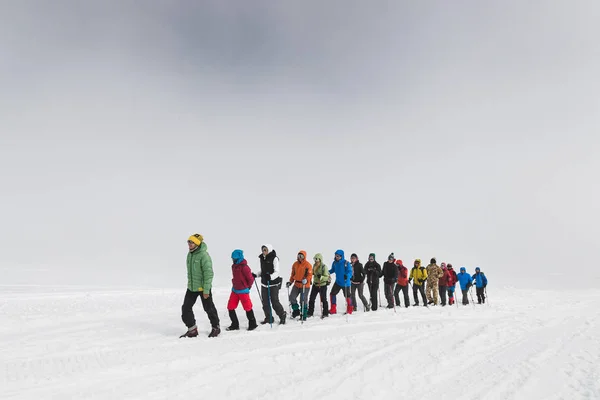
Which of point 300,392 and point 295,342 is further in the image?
point 295,342

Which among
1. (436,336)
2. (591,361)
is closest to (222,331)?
(436,336)

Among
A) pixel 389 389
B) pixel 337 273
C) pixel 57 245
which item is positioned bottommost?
pixel 389 389

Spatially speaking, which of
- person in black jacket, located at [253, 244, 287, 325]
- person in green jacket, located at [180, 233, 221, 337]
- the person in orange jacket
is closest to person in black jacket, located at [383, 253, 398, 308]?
the person in orange jacket

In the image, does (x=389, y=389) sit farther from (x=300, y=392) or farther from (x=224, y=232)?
(x=224, y=232)

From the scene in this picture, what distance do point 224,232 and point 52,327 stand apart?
3967 inches

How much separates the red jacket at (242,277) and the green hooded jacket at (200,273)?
96cm

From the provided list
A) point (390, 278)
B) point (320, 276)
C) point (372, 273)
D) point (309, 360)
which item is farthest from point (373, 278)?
point (309, 360)

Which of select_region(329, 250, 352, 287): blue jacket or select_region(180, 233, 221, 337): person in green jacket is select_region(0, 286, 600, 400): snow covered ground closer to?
select_region(180, 233, 221, 337): person in green jacket

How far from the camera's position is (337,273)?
39.7 feet

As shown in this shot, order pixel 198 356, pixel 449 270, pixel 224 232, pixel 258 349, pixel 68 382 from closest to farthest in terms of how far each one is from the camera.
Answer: pixel 68 382 < pixel 198 356 < pixel 258 349 < pixel 449 270 < pixel 224 232

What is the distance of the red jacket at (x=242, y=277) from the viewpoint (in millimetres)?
8953

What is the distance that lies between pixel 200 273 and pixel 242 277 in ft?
3.72

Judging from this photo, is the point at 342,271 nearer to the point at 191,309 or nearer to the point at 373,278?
the point at 373,278

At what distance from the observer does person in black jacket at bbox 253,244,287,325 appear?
Answer: 974 centimetres
